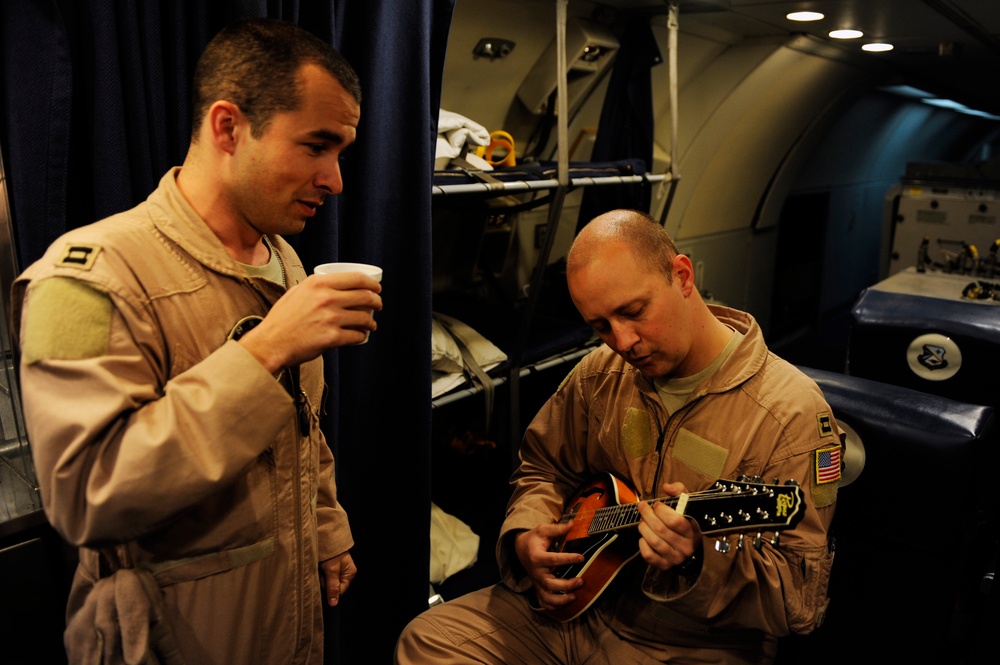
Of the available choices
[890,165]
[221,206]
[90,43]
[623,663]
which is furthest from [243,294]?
[890,165]

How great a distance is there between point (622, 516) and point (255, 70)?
4.28 ft

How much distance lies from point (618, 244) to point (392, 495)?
4.09 ft

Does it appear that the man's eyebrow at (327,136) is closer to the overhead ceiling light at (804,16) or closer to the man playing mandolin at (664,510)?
the man playing mandolin at (664,510)

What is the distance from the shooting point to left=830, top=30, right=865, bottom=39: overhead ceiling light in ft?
15.1

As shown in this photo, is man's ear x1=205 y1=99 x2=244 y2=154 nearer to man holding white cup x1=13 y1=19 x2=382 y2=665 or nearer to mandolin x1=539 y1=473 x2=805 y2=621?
man holding white cup x1=13 y1=19 x2=382 y2=665

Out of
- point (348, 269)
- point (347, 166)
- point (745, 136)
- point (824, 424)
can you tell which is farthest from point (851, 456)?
point (745, 136)

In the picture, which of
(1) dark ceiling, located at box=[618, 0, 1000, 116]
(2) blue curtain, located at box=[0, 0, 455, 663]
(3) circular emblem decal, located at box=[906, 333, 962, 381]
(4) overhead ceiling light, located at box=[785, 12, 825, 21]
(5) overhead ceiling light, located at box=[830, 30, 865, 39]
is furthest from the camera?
(5) overhead ceiling light, located at box=[830, 30, 865, 39]

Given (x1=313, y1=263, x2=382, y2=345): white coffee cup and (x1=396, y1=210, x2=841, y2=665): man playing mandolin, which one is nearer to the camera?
(x1=313, y1=263, x2=382, y2=345): white coffee cup

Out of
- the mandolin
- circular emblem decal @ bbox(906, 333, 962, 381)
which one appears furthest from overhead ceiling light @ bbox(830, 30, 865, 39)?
the mandolin

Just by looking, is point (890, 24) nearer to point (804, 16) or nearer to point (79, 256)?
point (804, 16)

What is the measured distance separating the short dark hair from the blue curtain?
380 millimetres

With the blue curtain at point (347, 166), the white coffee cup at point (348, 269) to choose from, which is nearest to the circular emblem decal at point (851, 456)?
the blue curtain at point (347, 166)

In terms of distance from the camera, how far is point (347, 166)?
2.40 meters

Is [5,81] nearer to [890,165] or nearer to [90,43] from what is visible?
[90,43]
